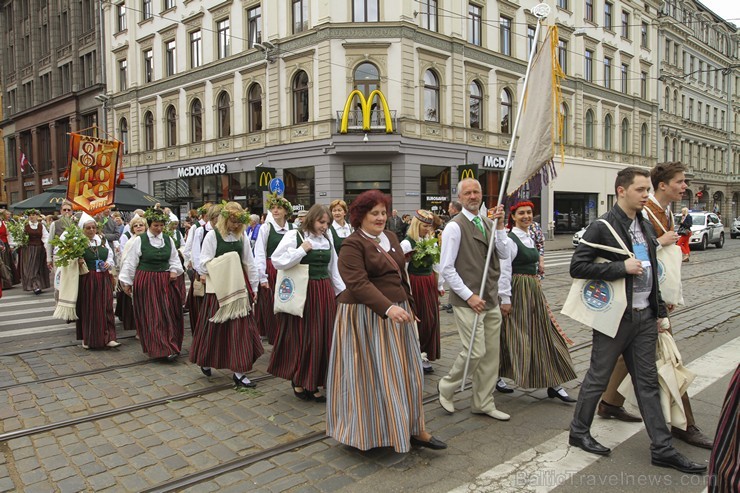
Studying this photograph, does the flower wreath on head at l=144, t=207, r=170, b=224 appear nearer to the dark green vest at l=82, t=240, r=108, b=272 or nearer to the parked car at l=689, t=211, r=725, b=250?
the dark green vest at l=82, t=240, r=108, b=272

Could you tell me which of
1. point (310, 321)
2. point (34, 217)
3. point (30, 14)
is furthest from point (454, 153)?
point (30, 14)

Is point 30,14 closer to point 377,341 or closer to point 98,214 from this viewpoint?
point 98,214

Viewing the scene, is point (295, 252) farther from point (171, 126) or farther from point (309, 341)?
point (171, 126)

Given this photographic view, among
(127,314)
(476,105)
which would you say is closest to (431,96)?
(476,105)

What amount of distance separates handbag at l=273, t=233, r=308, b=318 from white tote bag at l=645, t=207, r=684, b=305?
10.1ft

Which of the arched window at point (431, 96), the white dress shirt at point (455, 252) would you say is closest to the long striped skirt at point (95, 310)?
the white dress shirt at point (455, 252)

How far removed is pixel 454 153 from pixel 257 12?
1151cm

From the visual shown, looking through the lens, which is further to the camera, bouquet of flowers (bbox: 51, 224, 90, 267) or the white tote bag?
bouquet of flowers (bbox: 51, 224, 90, 267)

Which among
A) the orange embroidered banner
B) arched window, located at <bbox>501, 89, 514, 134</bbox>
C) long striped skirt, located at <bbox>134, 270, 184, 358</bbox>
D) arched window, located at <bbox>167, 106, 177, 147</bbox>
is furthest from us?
arched window, located at <bbox>167, 106, 177, 147</bbox>

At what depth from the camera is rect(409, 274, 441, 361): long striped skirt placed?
6.02 meters

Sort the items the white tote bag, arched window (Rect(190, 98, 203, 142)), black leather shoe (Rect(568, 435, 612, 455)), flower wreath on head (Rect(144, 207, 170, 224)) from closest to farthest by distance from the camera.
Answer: black leather shoe (Rect(568, 435, 612, 455)) → the white tote bag → flower wreath on head (Rect(144, 207, 170, 224)) → arched window (Rect(190, 98, 203, 142))

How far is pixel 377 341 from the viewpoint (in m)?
3.82

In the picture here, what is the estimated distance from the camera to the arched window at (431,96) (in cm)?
2409

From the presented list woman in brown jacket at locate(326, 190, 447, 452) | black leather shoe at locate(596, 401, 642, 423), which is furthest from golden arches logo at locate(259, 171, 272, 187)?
black leather shoe at locate(596, 401, 642, 423)
